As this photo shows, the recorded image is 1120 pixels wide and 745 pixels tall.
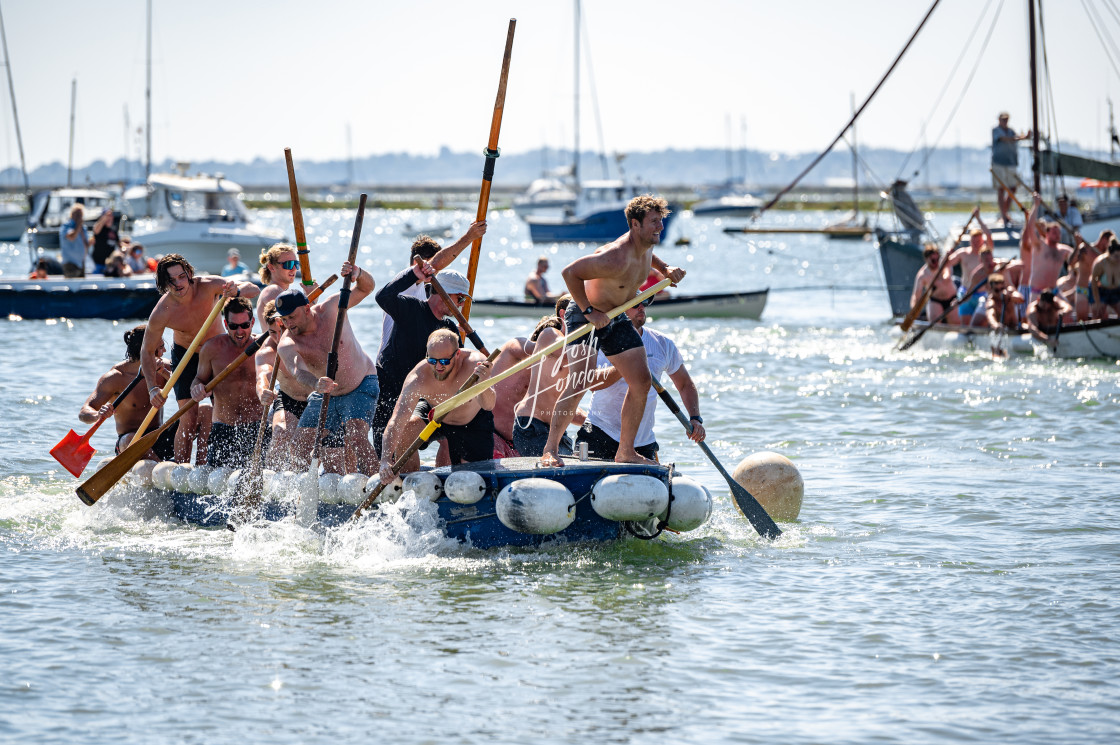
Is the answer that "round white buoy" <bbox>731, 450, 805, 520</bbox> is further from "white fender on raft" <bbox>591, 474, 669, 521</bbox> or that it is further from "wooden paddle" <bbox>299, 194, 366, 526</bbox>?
"wooden paddle" <bbox>299, 194, 366, 526</bbox>

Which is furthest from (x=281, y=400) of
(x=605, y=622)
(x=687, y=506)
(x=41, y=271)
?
(x=41, y=271)

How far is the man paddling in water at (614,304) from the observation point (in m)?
7.61

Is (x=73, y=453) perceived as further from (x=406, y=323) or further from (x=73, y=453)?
(x=406, y=323)

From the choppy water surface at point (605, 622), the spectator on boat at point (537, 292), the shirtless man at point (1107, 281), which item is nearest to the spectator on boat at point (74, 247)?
the spectator on boat at point (537, 292)

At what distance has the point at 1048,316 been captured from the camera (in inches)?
683

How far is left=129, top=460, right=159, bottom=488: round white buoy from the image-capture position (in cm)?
889

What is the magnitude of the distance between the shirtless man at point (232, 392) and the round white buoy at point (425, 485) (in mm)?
1747

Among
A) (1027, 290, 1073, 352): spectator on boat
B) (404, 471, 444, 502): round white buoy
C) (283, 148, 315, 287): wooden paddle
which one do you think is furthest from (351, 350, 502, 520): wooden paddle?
(1027, 290, 1073, 352): spectator on boat

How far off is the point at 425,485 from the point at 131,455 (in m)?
2.59

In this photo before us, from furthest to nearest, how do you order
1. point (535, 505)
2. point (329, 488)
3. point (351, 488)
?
point (329, 488) → point (351, 488) → point (535, 505)

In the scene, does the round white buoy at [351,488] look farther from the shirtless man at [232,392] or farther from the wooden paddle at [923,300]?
the wooden paddle at [923,300]

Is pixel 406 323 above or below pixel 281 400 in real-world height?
above

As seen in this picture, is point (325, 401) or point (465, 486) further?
point (325, 401)

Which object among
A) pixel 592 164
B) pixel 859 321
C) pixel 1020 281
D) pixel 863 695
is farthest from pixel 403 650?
pixel 592 164
